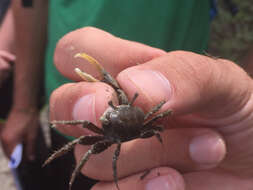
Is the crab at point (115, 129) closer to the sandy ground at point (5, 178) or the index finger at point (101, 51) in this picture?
the index finger at point (101, 51)

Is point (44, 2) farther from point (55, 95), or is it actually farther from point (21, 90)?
point (55, 95)

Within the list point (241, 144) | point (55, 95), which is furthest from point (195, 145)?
point (55, 95)

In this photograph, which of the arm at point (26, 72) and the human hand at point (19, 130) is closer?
the arm at point (26, 72)

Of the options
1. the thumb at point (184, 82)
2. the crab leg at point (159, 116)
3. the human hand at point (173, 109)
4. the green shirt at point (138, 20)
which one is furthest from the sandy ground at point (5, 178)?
the thumb at point (184, 82)

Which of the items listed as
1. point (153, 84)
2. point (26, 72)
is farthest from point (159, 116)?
point (26, 72)

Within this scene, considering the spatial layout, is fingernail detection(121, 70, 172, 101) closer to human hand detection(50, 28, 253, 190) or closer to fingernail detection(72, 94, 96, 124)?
human hand detection(50, 28, 253, 190)

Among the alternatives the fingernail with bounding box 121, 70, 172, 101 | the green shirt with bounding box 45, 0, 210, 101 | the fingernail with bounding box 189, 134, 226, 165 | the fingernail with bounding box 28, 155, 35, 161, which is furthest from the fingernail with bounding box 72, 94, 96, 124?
the fingernail with bounding box 28, 155, 35, 161

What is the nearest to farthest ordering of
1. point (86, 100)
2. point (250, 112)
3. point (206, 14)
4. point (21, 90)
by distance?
1. point (86, 100)
2. point (250, 112)
3. point (206, 14)
4. point (21, 90)
